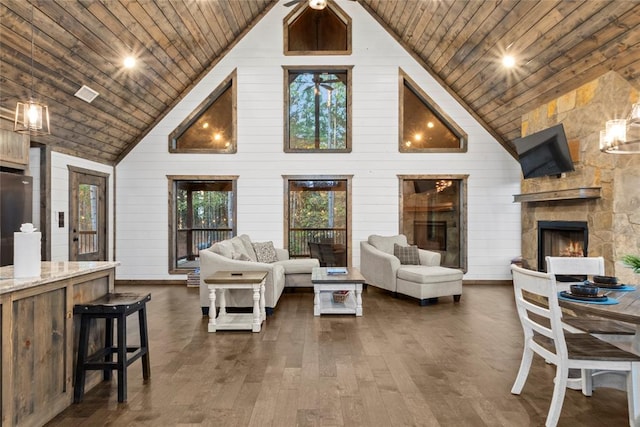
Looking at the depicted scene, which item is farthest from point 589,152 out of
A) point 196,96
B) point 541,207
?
point 196,96

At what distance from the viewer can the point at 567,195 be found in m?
5.01

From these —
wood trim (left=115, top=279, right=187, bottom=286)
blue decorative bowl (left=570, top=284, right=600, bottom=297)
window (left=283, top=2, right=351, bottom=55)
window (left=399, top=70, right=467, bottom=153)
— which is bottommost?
wood trim (left=115, top=279, right=187, bottom=286)

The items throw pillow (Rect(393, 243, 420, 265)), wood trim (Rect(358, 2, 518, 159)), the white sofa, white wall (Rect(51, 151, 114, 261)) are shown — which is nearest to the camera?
the white sofa

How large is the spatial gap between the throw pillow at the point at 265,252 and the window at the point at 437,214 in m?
2.50

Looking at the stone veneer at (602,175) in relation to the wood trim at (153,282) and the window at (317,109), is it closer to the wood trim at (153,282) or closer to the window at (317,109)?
the window at (317,109)

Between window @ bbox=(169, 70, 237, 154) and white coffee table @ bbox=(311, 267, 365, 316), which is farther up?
window @ bbox=(169, 70, 237, 154)

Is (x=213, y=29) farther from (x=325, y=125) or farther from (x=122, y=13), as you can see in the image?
(x=325, y=125)

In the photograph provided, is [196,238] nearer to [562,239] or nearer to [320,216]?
[320,216]

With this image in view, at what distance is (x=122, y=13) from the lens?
15.0ft

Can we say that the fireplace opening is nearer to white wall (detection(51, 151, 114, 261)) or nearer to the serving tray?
the serving tray

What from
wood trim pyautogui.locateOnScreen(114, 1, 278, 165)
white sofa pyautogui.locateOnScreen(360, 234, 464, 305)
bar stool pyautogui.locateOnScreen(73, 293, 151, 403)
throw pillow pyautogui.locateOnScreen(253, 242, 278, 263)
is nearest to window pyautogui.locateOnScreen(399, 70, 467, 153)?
white sofa pyautogui.locateOnScreen(360, 234, 464, 305)

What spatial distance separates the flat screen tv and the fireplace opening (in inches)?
28.9

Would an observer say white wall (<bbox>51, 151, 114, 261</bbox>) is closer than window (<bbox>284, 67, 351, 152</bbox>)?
Yes

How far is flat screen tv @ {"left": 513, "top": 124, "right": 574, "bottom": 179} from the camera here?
512cm
